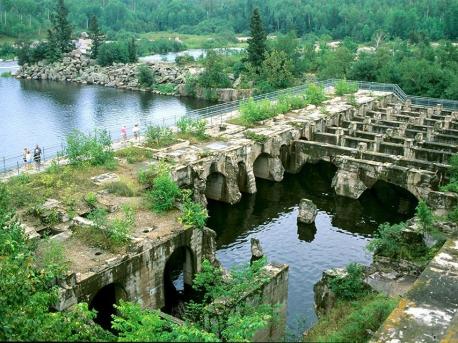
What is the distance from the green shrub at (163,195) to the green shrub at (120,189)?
1.60m

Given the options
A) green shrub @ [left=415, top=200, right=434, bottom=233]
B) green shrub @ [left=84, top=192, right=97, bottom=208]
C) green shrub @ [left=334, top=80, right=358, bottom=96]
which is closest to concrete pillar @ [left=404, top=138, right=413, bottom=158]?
green shrub @ [left=415, top=200, right=434, bottom=233]

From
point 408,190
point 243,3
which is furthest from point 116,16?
point 408,190

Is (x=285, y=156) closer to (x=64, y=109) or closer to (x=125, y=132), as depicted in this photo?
(x=125, y=132)

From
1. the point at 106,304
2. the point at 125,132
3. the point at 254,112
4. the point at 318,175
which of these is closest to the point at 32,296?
the point at 106,304

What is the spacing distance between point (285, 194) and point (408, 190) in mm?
9475

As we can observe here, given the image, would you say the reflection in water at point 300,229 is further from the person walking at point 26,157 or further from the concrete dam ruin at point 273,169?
the person walking at point 26,157

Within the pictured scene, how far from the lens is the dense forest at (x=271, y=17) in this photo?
413ft

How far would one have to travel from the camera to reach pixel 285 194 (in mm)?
44406

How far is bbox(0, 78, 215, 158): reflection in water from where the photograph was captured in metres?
58.8

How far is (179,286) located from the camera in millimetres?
30594

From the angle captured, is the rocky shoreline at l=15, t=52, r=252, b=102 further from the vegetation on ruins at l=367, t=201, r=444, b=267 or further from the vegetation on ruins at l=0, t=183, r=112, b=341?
the vegetation on ruins at l=0, t=183, r=112, b=341

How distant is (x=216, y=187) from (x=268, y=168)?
21.1ft

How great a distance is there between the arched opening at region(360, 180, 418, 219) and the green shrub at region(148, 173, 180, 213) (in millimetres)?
16911

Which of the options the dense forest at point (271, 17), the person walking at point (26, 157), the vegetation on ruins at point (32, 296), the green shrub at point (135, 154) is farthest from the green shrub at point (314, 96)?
the dense forest at point (271, 17)
